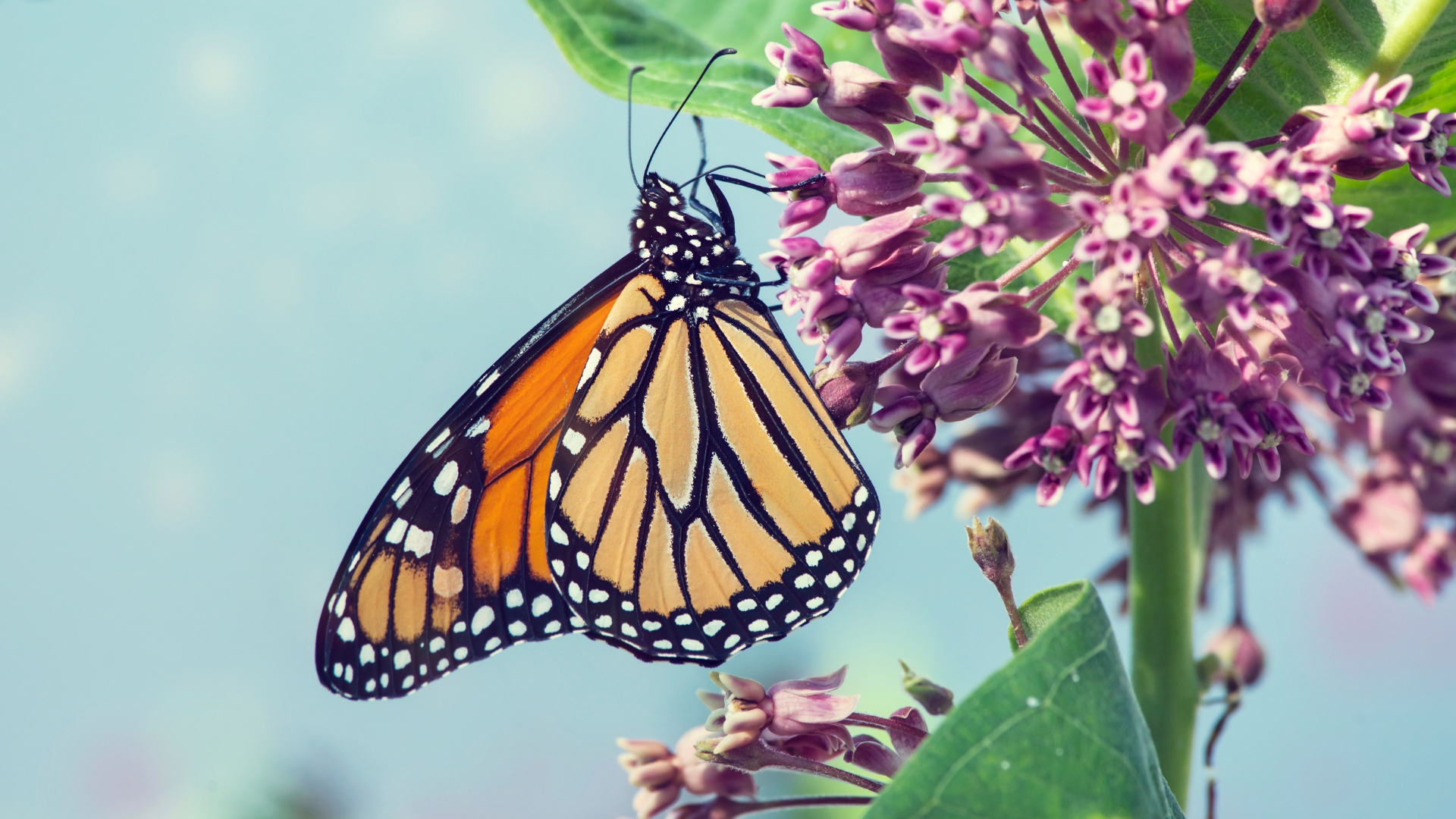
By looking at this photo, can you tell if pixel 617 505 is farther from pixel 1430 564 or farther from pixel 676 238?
pixel 1430 564

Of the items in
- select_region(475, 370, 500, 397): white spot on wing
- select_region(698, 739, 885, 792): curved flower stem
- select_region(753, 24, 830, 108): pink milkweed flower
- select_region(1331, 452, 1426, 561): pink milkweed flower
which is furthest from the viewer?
select_region(1331, 452, 1426, 561): pink milkweed flower

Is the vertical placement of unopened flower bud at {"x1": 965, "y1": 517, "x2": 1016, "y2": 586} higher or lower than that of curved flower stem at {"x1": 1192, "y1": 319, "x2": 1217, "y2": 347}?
lower

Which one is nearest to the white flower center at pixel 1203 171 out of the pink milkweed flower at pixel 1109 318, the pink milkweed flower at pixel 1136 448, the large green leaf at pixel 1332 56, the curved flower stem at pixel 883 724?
the pink milkweed flower at pixel 1109 318

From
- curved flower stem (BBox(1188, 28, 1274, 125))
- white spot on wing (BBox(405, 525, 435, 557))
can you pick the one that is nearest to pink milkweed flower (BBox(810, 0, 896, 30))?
curved flower stem (BBox(1188, 28, 1274, 125))

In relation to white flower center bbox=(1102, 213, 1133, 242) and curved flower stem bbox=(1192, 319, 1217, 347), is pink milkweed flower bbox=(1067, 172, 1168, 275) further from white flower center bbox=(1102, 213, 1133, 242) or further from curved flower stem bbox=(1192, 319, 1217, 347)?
curved flower stem bbox=(1192, 319, 1217, 347)

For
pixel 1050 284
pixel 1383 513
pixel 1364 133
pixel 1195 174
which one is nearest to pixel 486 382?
pixel 1050 284

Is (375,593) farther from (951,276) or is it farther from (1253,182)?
(1253,182)
